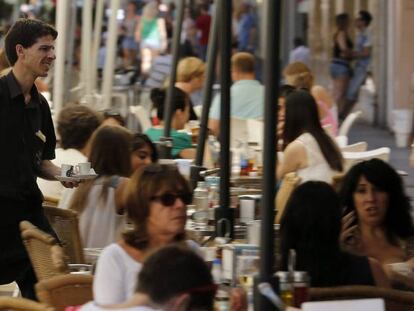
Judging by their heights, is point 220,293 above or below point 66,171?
below

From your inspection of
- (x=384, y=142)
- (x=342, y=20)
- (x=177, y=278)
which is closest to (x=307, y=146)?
(x=177, y=278)

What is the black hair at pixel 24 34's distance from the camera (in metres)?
7.00

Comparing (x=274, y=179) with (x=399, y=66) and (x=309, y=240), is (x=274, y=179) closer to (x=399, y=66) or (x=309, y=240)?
(x=309, y=240)

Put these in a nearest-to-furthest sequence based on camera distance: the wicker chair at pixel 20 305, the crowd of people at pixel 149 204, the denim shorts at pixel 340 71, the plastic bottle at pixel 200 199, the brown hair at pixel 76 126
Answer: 1. the wicker chair at pixel 20 305
2. the crowd of people at pixel 149 204
3. the plastic bottle at pixel 200 199
4. the brown hair at pixel 76 126
5. the denim shorts at pixel 340 71

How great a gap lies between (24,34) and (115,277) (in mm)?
1852

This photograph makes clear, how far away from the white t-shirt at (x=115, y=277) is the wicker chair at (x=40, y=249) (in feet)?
1.40

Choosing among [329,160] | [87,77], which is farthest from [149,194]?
[87,77]

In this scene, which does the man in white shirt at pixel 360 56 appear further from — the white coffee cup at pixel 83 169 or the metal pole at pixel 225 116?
the white coffee cup at pixel 83 169

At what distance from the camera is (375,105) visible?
2459 cm

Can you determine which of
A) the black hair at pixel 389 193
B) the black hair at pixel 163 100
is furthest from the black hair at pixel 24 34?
the black hair at pixel 163 100

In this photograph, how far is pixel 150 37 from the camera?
29.6 meters

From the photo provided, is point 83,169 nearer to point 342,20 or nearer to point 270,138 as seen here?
point 270,138

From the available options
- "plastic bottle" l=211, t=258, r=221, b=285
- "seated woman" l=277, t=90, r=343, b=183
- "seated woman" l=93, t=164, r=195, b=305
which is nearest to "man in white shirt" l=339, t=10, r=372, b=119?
"seated woman" l=277, t=90, r=343, b=183

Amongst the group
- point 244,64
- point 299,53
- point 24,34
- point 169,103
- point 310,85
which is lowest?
point 169,103
